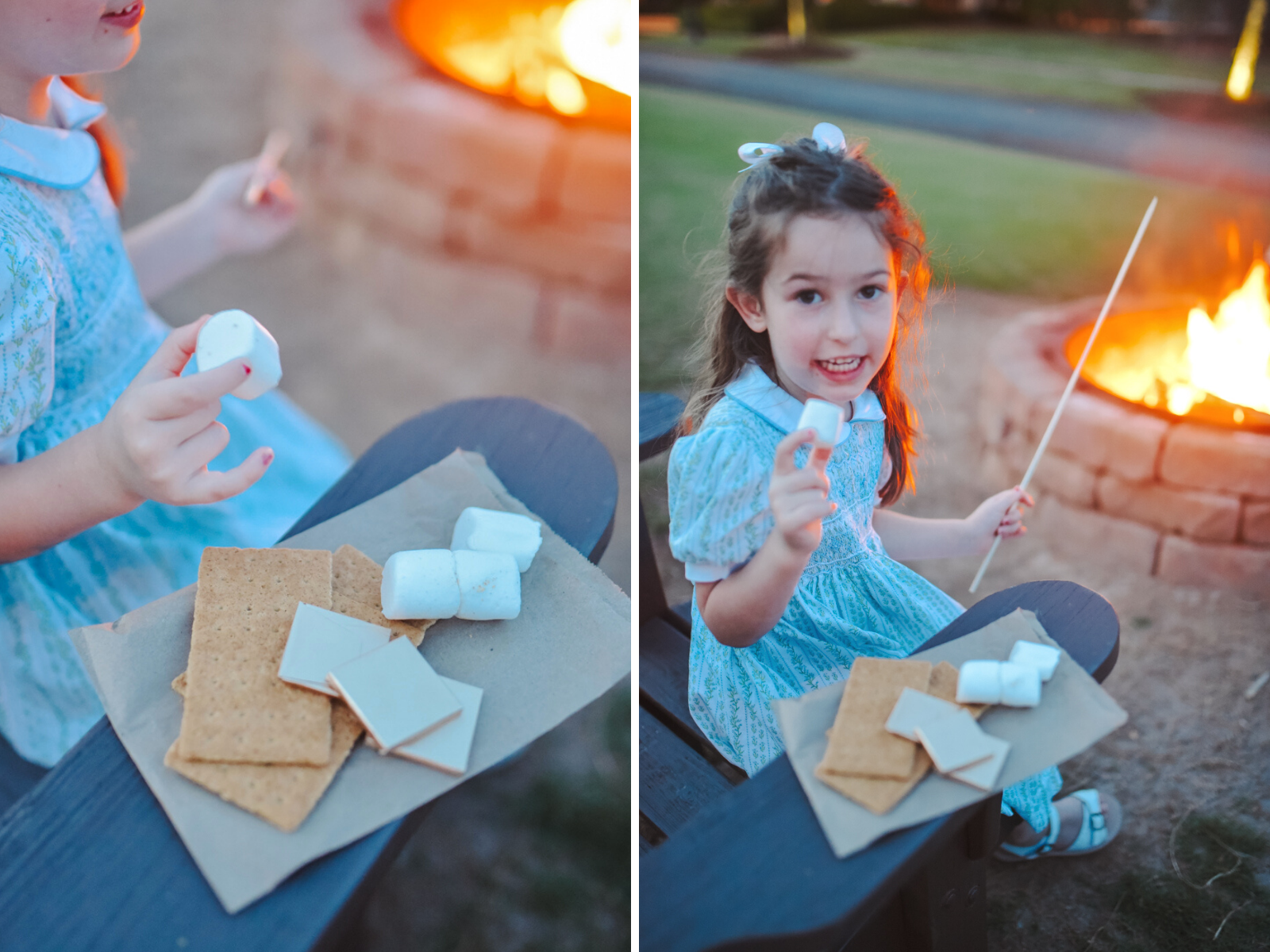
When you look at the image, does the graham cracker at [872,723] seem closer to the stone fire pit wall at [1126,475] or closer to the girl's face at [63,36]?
the girl's face at [63,36]

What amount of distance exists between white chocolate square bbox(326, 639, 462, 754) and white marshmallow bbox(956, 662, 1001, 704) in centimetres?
49

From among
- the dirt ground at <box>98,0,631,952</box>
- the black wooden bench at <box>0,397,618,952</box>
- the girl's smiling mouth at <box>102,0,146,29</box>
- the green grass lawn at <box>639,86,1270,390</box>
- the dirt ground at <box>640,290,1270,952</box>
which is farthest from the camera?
the green grass lawn at <box>639,86,1270,390</box>

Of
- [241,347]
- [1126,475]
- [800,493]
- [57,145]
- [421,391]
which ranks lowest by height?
[421,391]

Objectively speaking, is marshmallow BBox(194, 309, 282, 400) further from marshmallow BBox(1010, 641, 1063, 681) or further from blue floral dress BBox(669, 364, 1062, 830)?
marshmallow BBox(1010, 641, 1063, 681)

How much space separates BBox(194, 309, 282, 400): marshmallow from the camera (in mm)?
984

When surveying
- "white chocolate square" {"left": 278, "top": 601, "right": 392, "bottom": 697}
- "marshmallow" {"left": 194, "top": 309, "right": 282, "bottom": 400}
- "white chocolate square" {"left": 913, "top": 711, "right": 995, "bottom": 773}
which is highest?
"marshmallow" {"left": 194, "top": 309, "right": 282, "bottom": 400}

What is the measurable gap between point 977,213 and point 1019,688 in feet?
8.96

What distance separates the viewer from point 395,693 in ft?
3.00

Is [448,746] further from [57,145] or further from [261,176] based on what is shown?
[261,176]

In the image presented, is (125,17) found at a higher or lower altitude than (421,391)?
higher

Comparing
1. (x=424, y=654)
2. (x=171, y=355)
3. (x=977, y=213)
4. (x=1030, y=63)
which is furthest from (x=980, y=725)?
(x=1030, y=63)

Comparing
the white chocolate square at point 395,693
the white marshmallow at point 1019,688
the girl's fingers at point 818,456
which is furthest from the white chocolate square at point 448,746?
the white marshmallow at point 1019,688

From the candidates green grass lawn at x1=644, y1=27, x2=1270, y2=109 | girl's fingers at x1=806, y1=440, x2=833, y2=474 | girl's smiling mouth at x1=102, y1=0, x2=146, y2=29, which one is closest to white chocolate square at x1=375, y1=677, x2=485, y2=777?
girl's fingers at x1=806, y1=440, x2=833, y2=474

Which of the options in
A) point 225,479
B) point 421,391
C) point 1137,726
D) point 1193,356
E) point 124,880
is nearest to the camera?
point 124,880
